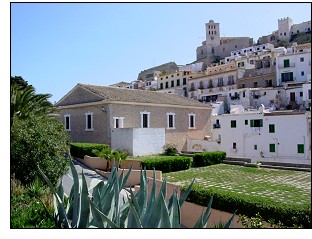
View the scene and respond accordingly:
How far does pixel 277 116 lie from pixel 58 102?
37.3 ft

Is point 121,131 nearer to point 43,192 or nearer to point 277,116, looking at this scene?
point 277,116

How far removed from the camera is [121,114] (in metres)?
15.3

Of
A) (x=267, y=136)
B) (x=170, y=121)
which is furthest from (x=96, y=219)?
(x=170, y=121)

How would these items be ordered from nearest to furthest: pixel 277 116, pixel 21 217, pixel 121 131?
pixel 21 217, pixel 277 116, pixel 121 131

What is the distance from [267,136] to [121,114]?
674 centimetres

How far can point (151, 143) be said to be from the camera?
49.0ft

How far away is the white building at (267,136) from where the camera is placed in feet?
32.2

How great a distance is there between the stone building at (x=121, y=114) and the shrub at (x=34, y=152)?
654cm

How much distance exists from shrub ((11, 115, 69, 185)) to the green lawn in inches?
156

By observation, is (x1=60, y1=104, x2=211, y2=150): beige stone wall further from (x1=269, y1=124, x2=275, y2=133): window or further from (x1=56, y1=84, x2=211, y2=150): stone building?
(x1=269, y1=124, x2=275, y2=133): window

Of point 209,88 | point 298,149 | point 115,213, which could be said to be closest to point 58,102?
A: point 298,149

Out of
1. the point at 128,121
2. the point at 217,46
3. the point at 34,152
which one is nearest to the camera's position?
the point at 34,152

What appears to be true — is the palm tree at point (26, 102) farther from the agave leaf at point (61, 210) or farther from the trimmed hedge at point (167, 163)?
the agave leaf at point (61, 210)

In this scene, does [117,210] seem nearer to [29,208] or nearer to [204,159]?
[29,208]
